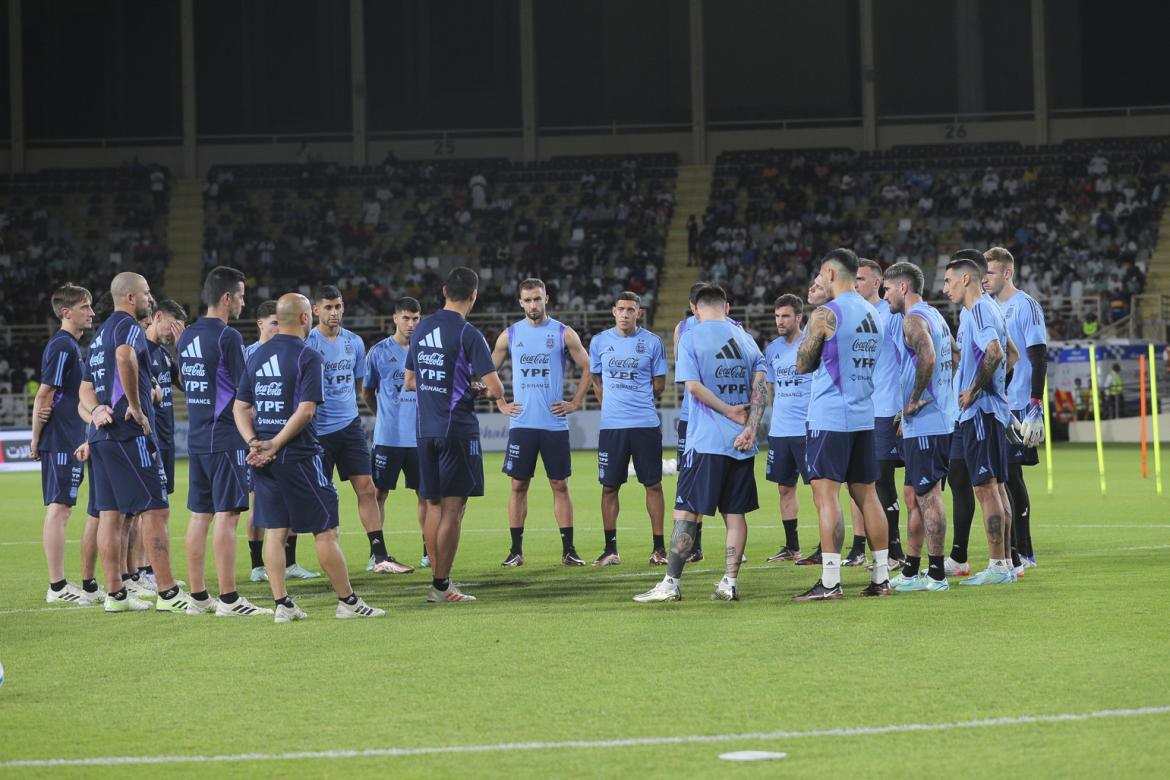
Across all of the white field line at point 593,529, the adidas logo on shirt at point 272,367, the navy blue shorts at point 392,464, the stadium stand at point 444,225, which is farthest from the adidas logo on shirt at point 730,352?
the stadium stand at point 444,225

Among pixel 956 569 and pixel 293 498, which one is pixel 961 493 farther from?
pixel 293 498

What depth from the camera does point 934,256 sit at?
45938 millimetres

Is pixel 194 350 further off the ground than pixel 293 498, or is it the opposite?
pixel 194 350

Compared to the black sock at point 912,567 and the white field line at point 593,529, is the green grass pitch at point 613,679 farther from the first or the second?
the white field line at point 593,529

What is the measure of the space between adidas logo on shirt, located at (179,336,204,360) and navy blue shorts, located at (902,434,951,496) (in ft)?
16.8

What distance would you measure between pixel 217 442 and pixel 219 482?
0.97 ft

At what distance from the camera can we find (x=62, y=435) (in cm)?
1184

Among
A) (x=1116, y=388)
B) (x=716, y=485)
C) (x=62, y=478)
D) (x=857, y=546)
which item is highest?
(x=1116, y=388)

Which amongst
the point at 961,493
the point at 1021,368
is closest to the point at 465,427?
the point at 961,493

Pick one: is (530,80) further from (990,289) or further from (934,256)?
(990,289)

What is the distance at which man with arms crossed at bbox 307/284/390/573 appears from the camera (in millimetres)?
13180

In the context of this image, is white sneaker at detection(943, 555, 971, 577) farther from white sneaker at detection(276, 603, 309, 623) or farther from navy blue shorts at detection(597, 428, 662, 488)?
white sneaker at detection(276, 603, 309, 623)

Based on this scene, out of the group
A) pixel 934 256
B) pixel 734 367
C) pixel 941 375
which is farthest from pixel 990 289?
pixel 934 256

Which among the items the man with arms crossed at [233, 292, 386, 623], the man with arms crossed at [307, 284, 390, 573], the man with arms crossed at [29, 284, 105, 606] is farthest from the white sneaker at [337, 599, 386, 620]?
the man with arms crossed at [307, 284, 390, 573]
